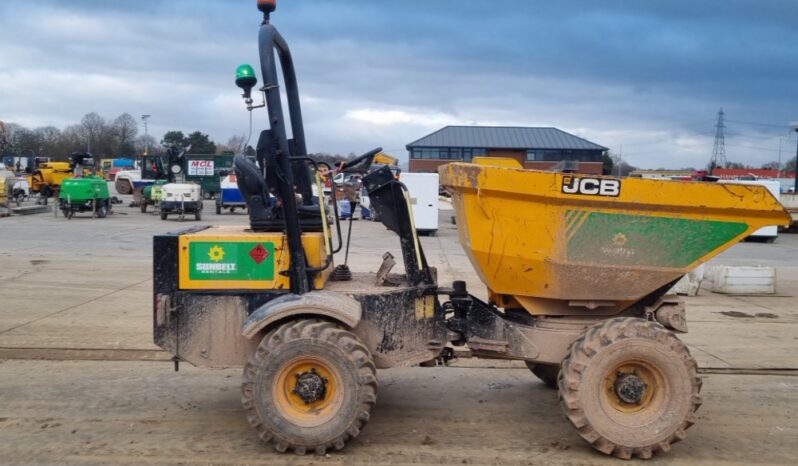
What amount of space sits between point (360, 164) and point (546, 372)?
2539mm

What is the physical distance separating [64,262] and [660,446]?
12606mm

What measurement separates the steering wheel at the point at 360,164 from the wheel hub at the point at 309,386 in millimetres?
1473

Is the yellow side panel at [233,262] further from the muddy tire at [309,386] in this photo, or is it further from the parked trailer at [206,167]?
the parked trailer at [206,167]

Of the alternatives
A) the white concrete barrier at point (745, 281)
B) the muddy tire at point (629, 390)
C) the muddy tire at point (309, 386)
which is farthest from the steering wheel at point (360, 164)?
the white concrete barrier at point (745, 281)

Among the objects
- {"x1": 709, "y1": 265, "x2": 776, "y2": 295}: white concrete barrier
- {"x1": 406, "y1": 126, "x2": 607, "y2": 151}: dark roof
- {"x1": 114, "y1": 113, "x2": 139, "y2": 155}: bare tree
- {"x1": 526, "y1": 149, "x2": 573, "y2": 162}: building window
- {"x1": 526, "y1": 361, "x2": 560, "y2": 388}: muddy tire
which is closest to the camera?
{"x1": 526, "y1": 361, "x2": 560, "y2": 388}: muddy tire

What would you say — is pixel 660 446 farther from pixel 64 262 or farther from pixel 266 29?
pixel 64 262

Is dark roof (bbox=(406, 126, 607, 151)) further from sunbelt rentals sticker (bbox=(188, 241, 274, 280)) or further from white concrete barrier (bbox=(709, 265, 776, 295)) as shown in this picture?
sunbelt rentals sticker (bbox=(188, 241, 274, 280))

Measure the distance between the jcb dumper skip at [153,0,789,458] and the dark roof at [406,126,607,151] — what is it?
153ft

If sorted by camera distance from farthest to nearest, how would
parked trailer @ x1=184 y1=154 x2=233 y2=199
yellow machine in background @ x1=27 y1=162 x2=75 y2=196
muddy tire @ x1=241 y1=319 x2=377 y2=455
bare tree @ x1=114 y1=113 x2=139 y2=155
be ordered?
bare tree @ x1=114 y1=113 x2=139 y2=155, parked trailer @ x1=184 y1=154 x2=233 y2=199, yellow machine in background @ x1=27 y1=162 x2=75 y2=196, muddy tire @ x1=241 y1=319 x2=377 y2=455

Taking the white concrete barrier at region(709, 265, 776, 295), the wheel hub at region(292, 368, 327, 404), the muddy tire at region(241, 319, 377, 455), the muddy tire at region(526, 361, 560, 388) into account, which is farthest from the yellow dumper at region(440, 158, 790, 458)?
the white concrete barrier at region(709, 265, 776, 295)

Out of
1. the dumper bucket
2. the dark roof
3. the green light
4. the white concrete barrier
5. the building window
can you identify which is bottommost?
the white concrete barrier

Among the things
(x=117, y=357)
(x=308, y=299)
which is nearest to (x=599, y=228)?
(x=308, y=299)

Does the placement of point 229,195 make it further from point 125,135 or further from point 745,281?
point 125,135

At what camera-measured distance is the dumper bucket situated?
460cm
